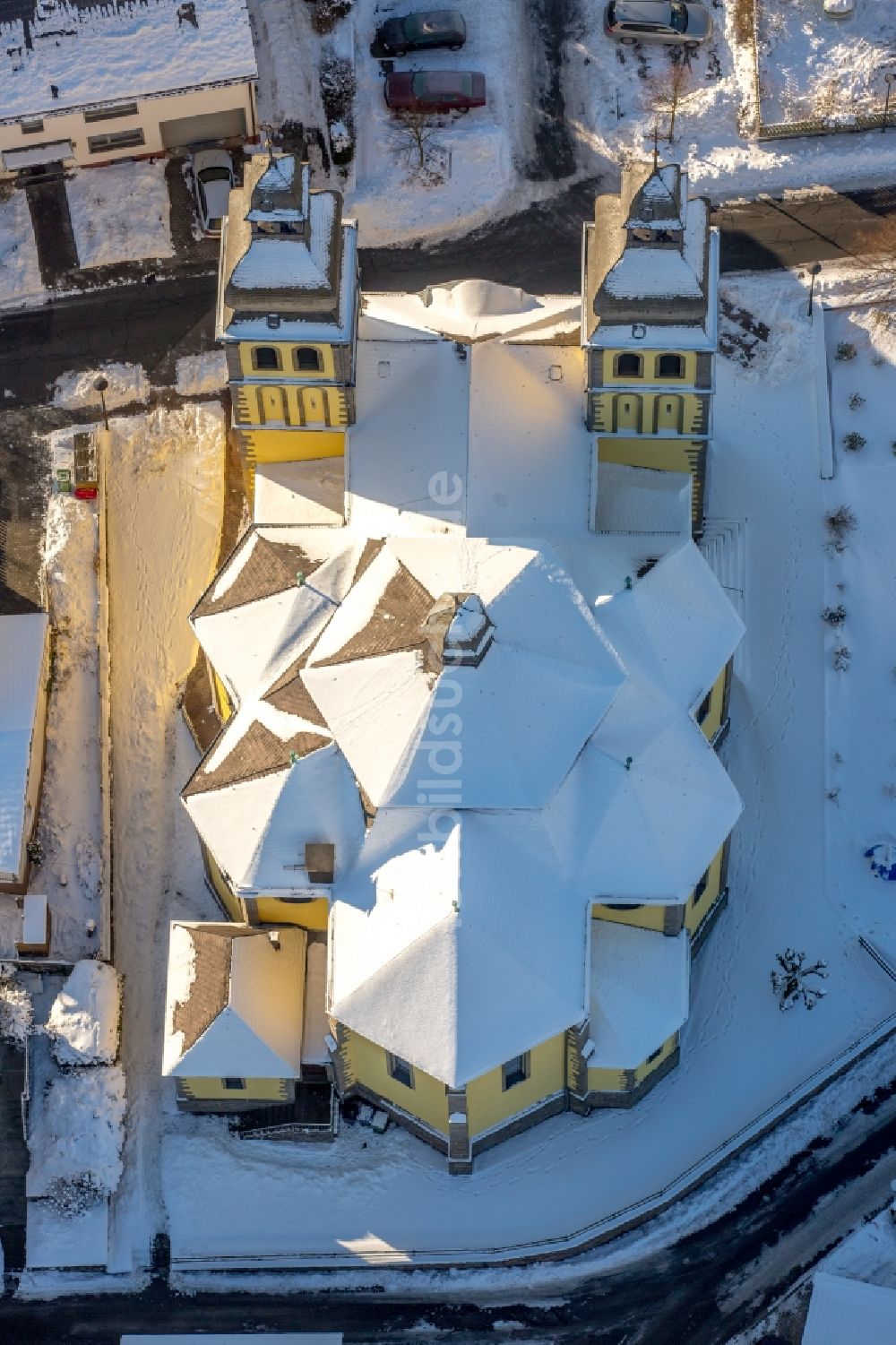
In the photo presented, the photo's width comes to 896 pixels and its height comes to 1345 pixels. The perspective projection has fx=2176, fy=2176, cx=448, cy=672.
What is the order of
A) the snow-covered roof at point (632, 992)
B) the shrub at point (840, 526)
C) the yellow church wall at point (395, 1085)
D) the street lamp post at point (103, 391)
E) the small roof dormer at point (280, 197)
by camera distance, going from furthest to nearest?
the street lamp post at point (103, 391)
the shrub at point (840, 526)
the small roof dormer at point (280, 197)
the snow-covered roof at point (632, 992)
the yellow church wall at point (395, 1085)

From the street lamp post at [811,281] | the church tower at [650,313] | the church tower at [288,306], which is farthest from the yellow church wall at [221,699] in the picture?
the street lamp post at [811,281]

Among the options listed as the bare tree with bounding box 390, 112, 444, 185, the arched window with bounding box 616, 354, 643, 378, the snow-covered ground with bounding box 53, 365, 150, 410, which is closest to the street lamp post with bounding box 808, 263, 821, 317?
the arched window with bounding box 616, 354, 643, 378

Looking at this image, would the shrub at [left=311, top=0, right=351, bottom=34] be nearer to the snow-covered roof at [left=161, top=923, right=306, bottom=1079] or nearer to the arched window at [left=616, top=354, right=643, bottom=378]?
the arched window at [left=616, top=354, right=643, bottom=378]

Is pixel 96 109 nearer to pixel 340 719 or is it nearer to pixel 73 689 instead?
pixel 73 689

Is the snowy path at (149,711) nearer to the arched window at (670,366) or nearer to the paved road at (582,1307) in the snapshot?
the paved road at (582,1307)

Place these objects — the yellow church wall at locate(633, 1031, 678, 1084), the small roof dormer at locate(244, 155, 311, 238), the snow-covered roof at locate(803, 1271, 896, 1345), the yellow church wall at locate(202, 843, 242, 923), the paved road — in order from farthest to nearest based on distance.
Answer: the yellow church wall at locate(202, 843, 242, 923), the yellow church wall at locate(633, 1031, 678, 1084), the small roof dormer at locate(244, 155, 311, 238), the paved road, the snow-covered roof at locate(803, 1271, 896, 1345)

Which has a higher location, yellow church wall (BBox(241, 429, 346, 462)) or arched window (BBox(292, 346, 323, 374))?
arched window (BBox(292, 346, 323, 374))
